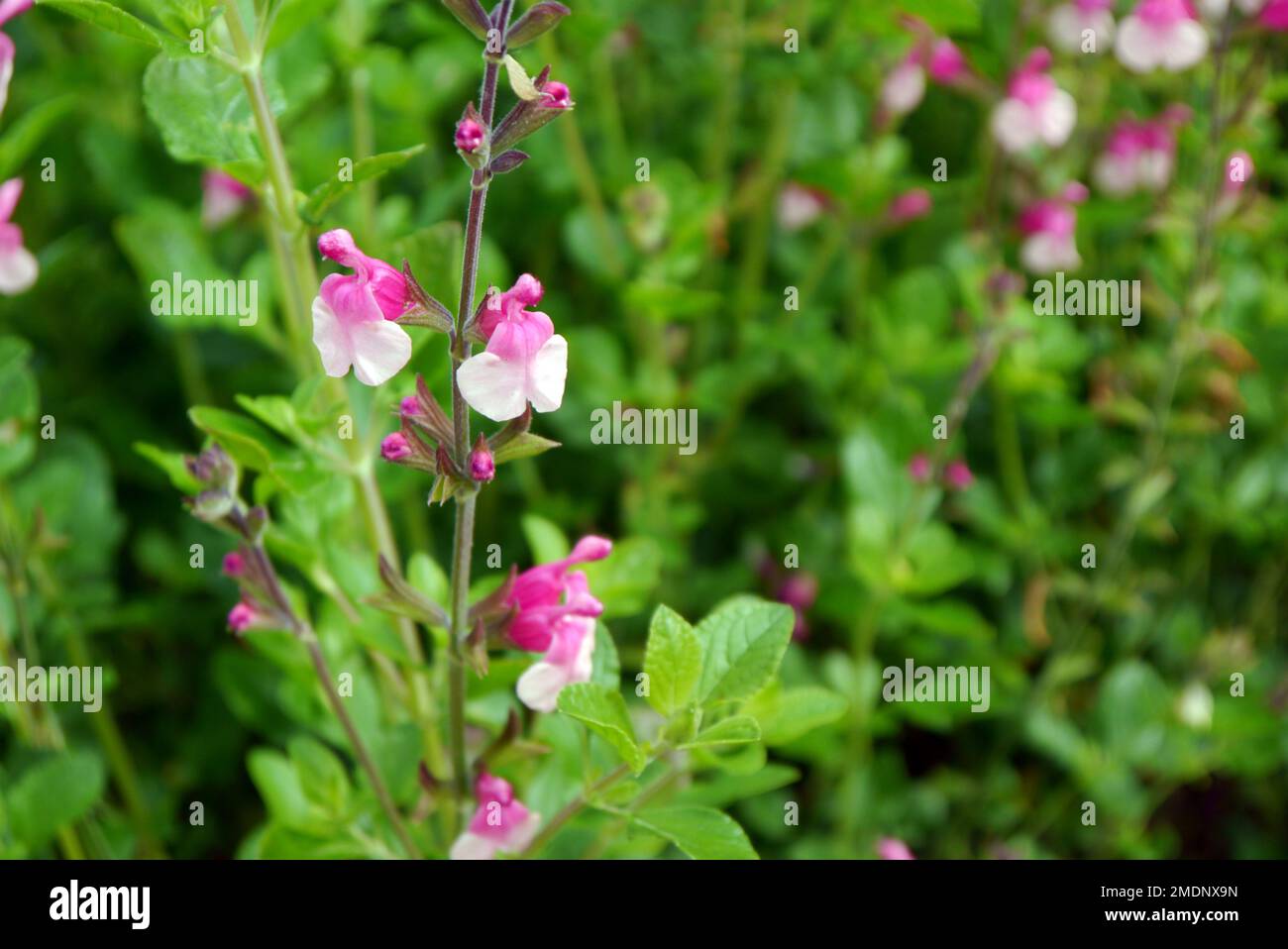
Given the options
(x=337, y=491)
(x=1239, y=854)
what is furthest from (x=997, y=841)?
(x=337, y=491)

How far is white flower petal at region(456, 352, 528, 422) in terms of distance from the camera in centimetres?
64

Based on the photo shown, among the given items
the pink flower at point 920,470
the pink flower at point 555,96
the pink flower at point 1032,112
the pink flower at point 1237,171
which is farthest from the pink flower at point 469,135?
the pink flower at point 1237,171

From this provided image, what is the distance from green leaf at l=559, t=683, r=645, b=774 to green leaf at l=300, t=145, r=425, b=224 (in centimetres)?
31

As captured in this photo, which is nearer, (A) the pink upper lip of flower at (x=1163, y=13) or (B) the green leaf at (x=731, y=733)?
(B) the green leaf at (x=731, y=733)

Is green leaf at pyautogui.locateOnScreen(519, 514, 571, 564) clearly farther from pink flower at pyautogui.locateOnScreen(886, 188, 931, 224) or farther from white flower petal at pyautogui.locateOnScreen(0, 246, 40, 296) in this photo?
pink flower at pyautogui.locateOnScreen(886, 188, 931, 224)

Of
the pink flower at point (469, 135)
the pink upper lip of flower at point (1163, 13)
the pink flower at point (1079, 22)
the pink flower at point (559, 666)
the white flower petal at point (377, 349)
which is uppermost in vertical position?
the pink flower at point (1079, 22)

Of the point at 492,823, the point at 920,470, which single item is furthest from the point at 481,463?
the point at 920,470

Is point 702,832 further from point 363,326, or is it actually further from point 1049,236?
point 1049,236

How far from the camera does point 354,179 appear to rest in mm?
706

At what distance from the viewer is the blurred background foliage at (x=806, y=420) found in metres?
1.32

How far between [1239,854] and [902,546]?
63 cm

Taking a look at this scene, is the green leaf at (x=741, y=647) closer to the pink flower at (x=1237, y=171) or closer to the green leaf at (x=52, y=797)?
the green leaf at (x=52, y=797)

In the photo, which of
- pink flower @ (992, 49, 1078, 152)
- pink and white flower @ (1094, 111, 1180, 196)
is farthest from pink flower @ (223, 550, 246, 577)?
pink and white flower @ (1094, 111, 1180, 196)

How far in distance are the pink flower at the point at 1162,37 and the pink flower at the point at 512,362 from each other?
90 cm
